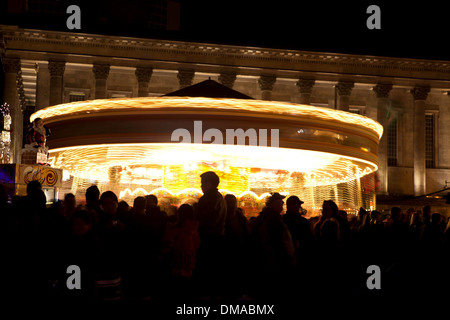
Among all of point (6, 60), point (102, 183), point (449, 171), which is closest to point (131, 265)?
point (102, 183)

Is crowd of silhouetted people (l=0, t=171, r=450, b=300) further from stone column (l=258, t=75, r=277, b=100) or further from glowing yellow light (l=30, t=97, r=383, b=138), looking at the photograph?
stone column (l=258, t=75, r=277, b=100)

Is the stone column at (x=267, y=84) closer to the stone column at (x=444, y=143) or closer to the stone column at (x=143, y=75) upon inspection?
the stone column at (x=143, y=75)

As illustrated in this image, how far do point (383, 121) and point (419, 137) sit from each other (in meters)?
2.55

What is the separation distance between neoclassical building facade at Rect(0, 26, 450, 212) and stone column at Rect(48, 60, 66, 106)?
2.3 inches

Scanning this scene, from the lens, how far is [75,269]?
5.58m

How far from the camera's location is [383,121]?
138 feet

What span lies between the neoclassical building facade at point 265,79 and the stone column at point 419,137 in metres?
0.07

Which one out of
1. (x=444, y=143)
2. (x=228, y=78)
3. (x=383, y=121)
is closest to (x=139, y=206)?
(x=228, y=78)

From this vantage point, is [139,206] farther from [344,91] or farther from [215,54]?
[344,91]

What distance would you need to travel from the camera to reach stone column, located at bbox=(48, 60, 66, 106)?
Answer: 36.2 m

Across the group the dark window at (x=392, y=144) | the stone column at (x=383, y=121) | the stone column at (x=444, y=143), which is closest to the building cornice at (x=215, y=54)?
the stone column at (x=383, y=121)

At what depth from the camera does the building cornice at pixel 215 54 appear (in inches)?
1432
